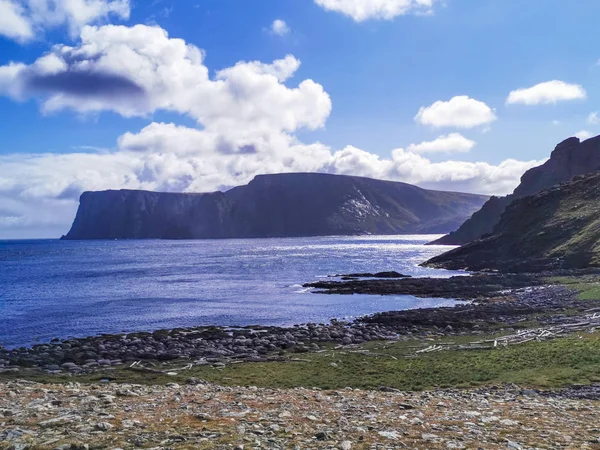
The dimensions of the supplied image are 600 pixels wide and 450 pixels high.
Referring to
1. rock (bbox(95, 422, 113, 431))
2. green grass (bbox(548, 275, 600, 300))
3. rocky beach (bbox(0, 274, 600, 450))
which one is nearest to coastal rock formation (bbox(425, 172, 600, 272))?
green grass (bbox(548, 275, 600, 300))

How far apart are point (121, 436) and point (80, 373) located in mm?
21976

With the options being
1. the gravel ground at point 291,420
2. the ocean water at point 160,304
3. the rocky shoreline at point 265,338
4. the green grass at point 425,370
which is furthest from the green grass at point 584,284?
the gravel ground at point 291,420

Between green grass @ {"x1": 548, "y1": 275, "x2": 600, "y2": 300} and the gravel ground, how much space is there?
4202cm

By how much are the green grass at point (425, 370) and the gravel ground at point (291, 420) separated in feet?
12.3

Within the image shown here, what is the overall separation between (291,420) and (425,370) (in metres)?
14.3

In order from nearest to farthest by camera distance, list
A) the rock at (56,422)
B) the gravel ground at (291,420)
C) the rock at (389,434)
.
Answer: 1. the gravel ground at (291,420)
2. the rock at (389,434)
3. the rock at (56,422)

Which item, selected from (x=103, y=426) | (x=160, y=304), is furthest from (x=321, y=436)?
(x=160, y=304)

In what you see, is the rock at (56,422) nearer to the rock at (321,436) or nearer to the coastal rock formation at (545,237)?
the rock at (321,436)

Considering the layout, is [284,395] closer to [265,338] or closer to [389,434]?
[389,434]

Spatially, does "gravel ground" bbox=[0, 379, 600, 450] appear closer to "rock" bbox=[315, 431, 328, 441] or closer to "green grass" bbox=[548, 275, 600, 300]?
"rock" bbox=[315, 431, 328, 441]

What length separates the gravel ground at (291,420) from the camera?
11531mm

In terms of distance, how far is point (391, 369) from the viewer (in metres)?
27.8

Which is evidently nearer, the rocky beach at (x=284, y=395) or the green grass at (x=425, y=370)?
the rocky beach at (x=284, y=395)

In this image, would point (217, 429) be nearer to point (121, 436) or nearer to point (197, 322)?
point (121, 436)
